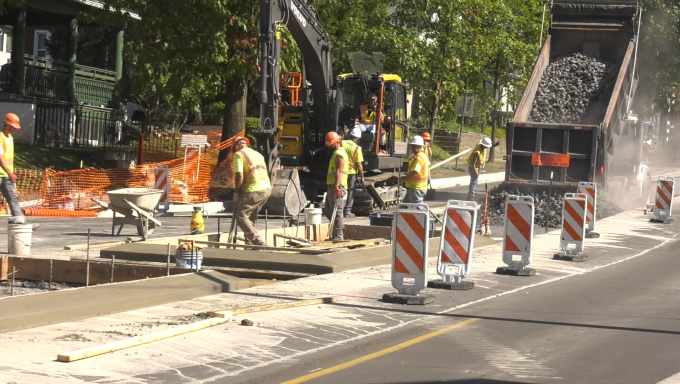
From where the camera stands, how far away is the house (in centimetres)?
3136

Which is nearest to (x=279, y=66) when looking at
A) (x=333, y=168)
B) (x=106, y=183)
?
(x=333, y=168)

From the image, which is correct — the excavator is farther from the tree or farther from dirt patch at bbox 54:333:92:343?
dirt patch at bbox 54:333:92:343

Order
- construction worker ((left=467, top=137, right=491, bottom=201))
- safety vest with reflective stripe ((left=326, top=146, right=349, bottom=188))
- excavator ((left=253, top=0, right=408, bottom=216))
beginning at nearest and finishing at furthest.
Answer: safety vest with reflective stripe ((left=326, top=146, right=349, bottom=188)) → construction worker ((left=467, top=137, right=491, bottom=201)) → excavator ((left=253, top=0, right=408, bottom=216))

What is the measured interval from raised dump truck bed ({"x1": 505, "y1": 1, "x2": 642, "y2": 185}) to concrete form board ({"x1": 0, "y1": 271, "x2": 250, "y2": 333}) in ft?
39.7

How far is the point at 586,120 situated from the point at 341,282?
13.0m

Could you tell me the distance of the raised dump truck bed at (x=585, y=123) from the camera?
72.2 feet

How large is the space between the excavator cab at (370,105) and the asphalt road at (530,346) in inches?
471

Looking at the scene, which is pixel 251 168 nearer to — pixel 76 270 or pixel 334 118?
pixel 76 270

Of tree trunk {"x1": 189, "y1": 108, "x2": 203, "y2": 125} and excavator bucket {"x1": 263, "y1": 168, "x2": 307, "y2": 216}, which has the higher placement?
tree trunk {"x1": 189, "y1": 108, "x2": 203, "y2": 125}

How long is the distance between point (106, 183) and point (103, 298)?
Answer: 53.1 ft

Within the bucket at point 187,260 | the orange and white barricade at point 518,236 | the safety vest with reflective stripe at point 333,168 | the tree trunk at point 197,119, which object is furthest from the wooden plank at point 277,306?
the tree trunk at point 197,119

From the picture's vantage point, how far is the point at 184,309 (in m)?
10.1

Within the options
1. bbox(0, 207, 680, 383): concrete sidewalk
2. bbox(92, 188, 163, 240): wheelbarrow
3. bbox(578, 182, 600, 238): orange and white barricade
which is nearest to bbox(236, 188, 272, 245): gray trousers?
bbox(0, 207, 680, 383): concrete sidewalk

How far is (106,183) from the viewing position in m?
25.5
